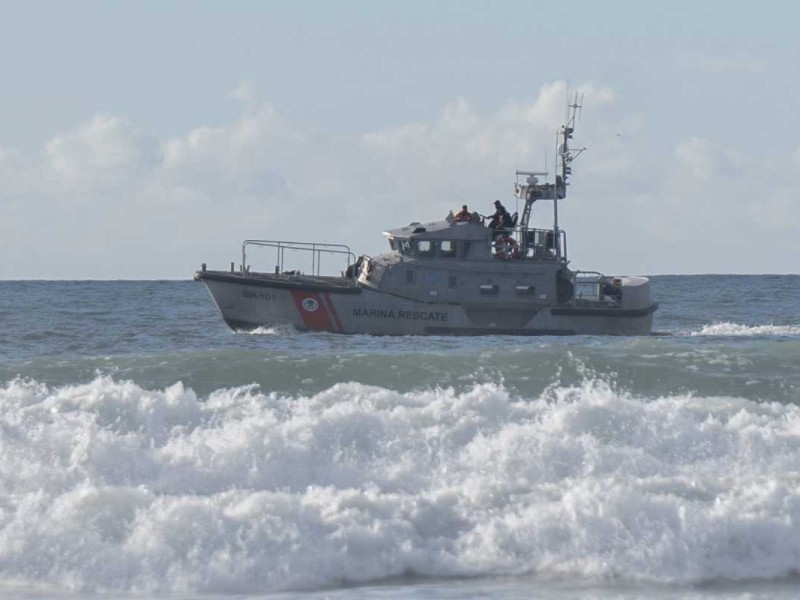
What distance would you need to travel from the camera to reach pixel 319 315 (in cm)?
2662

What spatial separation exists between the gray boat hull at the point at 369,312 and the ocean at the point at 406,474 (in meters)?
6.82

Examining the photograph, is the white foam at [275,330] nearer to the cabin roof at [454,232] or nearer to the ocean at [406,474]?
the cabin roof at [454,232]

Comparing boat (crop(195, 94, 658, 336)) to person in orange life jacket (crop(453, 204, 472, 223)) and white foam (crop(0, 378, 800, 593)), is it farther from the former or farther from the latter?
white foam (crop(0, 378, 800, 593))

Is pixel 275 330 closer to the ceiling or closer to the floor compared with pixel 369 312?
closer to the floor

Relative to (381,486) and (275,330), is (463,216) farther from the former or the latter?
(381,486)

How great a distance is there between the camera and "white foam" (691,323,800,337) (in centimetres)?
2783

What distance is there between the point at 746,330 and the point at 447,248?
6.80 m

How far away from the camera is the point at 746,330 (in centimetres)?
2912

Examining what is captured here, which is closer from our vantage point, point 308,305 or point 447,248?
point 308,305

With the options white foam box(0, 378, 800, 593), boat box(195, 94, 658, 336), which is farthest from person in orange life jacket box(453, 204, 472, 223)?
white foam box(0, 378, 800, 593)

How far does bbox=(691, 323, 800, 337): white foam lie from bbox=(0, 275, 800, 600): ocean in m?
7.70

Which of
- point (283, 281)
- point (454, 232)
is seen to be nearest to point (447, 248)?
point (454, 232)

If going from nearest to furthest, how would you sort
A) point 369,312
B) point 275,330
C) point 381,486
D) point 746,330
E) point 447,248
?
point 381,486 → point 275,330 → point 369,312 → point 447,248 → point 746,330

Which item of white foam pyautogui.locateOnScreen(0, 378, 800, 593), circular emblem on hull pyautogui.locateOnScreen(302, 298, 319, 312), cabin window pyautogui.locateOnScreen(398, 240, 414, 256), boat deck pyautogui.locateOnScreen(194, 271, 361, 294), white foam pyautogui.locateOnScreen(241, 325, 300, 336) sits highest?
cabin window pyautogui.locateOnScreen(398, 240, 414, 256)
